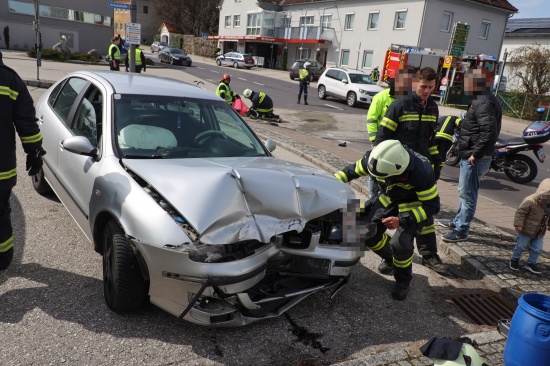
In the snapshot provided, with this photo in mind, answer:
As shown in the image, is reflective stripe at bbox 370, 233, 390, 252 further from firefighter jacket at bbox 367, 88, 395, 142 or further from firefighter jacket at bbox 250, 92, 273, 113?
firefighter jacket at bbox 250, 92, 273, 113

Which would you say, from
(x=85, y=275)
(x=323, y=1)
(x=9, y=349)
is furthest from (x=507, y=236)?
(x=323, y=1)

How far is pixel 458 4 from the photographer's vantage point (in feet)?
108

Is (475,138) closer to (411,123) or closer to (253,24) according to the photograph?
(411,123)

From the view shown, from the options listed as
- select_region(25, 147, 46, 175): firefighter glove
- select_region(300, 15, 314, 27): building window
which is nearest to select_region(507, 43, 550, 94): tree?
select_region(300, 15, 314, 27): building window

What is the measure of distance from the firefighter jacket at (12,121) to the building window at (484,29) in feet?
127

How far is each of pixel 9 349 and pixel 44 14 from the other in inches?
1403

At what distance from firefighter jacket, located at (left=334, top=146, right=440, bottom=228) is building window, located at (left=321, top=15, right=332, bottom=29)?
39.0 meters

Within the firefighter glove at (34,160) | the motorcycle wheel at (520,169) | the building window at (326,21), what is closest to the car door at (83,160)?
the firefighter glove at (34,160)

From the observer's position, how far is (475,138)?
500 cm

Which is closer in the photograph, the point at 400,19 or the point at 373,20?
the point at 400,19

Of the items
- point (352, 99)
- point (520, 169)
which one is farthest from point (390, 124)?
point (352, 99)

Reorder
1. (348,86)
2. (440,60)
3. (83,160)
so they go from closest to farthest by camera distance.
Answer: (83,160) < (348,86) < (440,60)

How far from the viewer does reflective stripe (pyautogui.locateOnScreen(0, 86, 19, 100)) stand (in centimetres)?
329

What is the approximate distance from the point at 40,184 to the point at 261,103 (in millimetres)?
9046
